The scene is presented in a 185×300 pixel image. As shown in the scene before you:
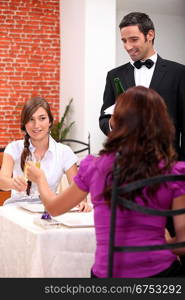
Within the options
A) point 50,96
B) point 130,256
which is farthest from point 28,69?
point 130,256

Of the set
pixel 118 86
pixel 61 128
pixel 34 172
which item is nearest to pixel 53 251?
pixel 34 172

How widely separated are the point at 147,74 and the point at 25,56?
6.03 metres

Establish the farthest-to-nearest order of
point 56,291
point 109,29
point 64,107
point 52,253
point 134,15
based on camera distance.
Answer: point 64,107 → point 109,29 → point 134,15 → point 52,253 → point 56,291

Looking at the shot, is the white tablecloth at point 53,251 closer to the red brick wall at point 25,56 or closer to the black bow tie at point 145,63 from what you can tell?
the black bow tie at point 145,63

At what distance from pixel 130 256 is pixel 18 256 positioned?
0.72 metres

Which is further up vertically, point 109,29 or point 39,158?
point 109,29

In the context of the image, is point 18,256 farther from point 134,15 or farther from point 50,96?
point 50,96

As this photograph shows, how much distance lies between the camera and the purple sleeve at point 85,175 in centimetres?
203

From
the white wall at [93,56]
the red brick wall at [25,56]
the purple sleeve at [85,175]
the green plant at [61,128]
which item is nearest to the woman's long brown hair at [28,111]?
the purple sleeve at [85,175]

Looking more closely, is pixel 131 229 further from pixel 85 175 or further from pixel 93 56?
pixel 93 56

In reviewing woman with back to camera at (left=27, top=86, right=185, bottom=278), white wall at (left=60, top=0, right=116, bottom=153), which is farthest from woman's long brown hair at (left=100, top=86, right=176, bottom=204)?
white wall at (left=60, top=0, right=116, bottom=153)

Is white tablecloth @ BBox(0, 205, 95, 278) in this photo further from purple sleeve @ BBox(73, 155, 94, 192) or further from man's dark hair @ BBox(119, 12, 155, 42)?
man's dark hair @ BBox(119, 12, 155, 42)

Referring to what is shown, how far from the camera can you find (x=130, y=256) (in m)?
1.93

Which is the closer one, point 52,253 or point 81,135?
point 52,253
